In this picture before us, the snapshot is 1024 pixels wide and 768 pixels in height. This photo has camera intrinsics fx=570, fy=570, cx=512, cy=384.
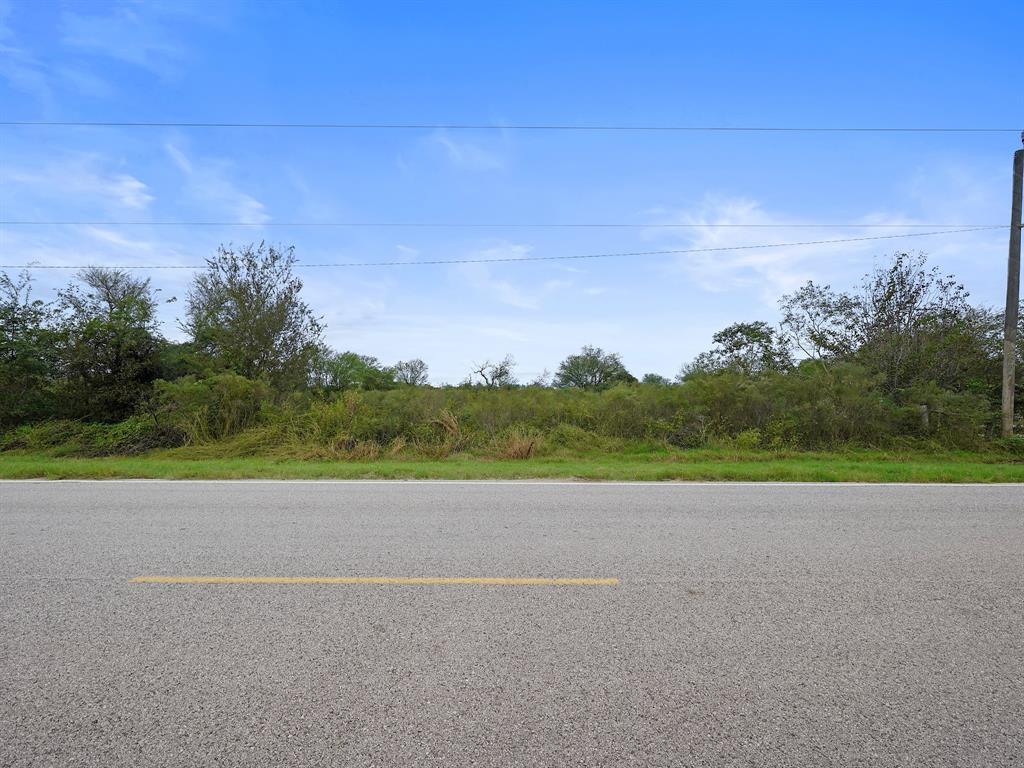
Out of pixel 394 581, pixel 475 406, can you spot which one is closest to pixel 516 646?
pixel 394 581

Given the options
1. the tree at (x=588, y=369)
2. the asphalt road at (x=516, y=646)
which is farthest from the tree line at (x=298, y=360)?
the tree at (x=588, y=369)

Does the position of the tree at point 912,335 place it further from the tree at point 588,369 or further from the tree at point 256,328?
the tree at point 588,369

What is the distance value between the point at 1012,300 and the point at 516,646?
1728cm

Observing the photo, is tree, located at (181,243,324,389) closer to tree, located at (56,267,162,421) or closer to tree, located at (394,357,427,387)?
tree, located at (56,267,162,421)

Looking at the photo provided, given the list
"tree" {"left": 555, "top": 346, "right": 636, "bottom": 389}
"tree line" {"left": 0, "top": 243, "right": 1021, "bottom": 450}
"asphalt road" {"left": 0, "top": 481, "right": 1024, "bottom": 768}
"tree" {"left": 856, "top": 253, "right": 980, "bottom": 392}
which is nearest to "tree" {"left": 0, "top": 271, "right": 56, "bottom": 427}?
"tree line" {"left": 0, "top": 243, "right": 1021, "bottom": 450}

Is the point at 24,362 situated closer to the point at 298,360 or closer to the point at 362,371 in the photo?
the point at 298,360

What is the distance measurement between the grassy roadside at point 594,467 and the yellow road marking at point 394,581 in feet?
19.3

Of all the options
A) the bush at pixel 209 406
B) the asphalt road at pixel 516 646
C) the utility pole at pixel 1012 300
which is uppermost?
the utility pole at pixel 1012 300

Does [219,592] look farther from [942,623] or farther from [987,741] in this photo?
[942,623]

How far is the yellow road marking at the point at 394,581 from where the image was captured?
14.2 feet

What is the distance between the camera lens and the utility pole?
1434 centimetres

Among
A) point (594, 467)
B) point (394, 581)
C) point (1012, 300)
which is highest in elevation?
point (1012, 300)

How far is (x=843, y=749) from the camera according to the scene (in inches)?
95.2

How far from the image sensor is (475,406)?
1631 centimetres
